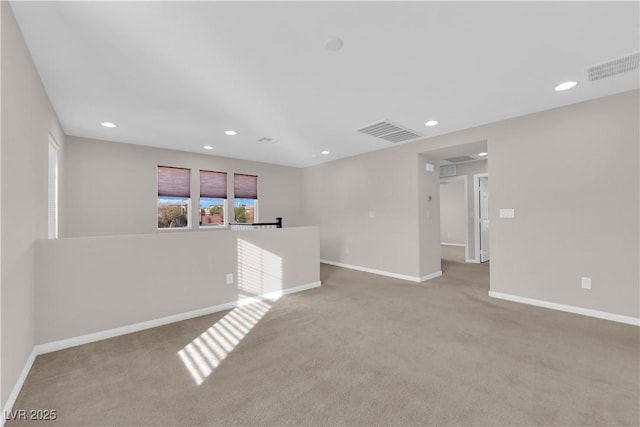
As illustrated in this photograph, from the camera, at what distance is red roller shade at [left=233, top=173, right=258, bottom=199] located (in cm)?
641

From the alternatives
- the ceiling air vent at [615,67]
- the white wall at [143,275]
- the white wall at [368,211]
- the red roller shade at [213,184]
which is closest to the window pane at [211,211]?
the red roller shade at [213,184]

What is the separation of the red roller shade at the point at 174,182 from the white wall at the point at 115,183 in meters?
0.11

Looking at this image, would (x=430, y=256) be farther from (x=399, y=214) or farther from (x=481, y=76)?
(x=481, y=76)

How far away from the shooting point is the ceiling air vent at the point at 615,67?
2354 mm

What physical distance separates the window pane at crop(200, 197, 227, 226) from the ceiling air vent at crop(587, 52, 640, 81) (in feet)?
20.2

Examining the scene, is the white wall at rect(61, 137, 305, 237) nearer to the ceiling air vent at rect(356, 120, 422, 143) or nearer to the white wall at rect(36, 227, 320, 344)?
the white wall at rect(36, 227, 320, 344)

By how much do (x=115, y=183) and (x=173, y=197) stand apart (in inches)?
38.5

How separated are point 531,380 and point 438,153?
380cm

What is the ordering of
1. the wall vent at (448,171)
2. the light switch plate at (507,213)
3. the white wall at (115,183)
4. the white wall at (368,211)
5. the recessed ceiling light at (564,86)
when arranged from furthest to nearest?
the wall vent at (448,171) → the white wall at (368,211) → the white wall at (115,183) → the light switch plate at (507,213) → the recessed ceiling light at (564,86)

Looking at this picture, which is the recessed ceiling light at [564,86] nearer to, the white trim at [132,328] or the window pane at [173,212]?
the white trim at [132,328]

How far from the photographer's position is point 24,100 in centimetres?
209

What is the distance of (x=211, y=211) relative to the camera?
240 inches

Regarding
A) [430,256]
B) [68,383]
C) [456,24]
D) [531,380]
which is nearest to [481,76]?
[456,24]

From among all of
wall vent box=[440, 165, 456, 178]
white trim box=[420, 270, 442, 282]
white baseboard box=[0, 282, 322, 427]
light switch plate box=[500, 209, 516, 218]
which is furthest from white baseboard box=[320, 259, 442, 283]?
wall vent box=[440, 165, 456, 178]
